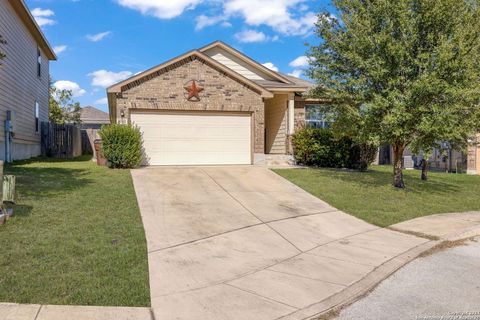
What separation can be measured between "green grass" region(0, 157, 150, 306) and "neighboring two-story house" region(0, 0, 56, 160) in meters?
7.72

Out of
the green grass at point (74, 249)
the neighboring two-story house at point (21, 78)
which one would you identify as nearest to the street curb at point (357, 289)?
the green grass at point (74, 249)

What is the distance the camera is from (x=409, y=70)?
11758mm

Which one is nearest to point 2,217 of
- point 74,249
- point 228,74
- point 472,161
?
point 74,249

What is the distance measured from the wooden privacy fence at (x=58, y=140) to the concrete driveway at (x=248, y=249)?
12.8m

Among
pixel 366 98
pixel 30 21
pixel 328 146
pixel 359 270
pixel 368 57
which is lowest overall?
pixel 359 270

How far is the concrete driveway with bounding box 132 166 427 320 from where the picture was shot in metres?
4.75

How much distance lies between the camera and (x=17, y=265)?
5.21 meters

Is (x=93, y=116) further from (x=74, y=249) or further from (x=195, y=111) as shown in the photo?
(x=74, y=249)

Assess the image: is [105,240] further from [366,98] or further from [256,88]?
[256,88]

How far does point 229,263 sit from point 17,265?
281 centimetres

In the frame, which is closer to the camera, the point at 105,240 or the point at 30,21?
the point at 105,240

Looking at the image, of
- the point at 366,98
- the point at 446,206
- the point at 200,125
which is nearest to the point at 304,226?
the point at 446,206

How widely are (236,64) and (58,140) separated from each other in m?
10.9

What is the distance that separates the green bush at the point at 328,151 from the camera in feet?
57.0
